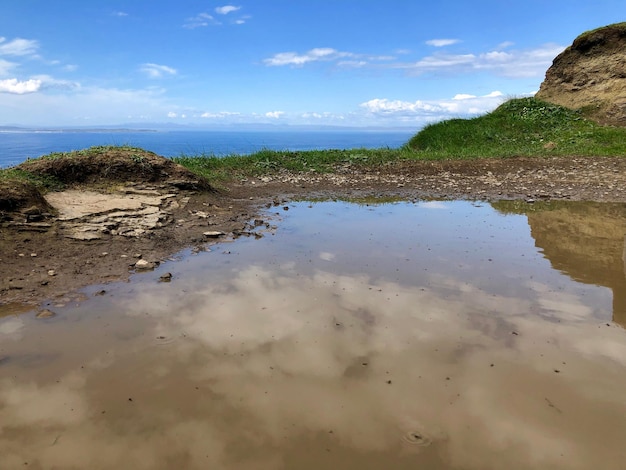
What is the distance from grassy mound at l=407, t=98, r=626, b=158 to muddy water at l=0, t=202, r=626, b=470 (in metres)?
11.8

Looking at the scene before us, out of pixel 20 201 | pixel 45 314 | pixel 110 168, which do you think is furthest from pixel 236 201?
pixel 45 314

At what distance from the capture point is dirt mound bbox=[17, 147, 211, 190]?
9.84 meters

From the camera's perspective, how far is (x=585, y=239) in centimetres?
788

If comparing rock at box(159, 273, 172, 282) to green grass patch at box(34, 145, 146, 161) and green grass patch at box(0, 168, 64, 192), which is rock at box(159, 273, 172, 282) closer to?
green grass patch at box(0, 168, 64, 192)

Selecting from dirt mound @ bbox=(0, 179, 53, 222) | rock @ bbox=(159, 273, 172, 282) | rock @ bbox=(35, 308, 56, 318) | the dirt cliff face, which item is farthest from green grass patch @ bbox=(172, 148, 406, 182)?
the dirt cliff face

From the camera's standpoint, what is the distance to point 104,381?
3662mm

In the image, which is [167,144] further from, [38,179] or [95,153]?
[38,179]

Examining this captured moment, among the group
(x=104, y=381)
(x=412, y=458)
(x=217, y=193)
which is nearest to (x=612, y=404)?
(x=412, y=458)

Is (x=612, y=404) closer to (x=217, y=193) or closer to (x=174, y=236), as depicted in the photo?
(x=174, y=236)

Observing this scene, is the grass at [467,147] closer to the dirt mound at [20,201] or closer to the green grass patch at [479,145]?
the green grass patch at [479,145]

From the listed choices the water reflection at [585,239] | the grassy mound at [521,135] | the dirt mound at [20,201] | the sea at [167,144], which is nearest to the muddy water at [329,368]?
the water reflection at [585,239]

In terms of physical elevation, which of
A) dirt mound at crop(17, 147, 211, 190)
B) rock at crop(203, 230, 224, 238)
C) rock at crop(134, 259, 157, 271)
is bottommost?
rock at crop(134, 259, 157, 271)

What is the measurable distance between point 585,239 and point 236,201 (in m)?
7.74

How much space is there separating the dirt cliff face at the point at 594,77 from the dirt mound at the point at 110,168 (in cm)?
2059
